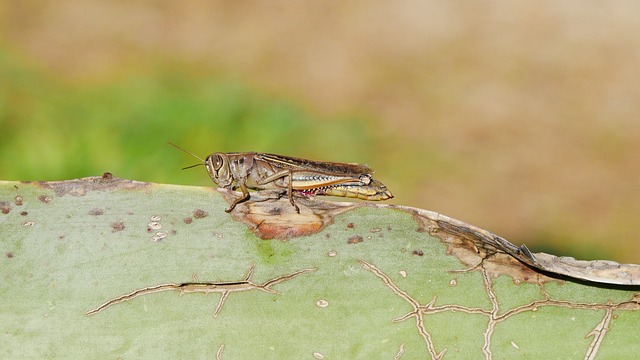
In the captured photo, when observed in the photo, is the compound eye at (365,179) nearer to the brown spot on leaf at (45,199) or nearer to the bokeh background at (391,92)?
the brown spot on leaf at (45,199)

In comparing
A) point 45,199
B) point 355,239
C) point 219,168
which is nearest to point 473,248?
point 355,239

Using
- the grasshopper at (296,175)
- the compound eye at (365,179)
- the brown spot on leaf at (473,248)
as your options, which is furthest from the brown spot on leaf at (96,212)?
the compound eye at (365,179)

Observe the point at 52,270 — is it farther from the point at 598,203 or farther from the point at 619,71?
the point at 619,71

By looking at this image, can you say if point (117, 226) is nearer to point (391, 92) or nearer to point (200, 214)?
point (200, 214)

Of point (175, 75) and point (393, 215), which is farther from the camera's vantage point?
point (175, 75)

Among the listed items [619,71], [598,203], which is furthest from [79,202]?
[619,71]

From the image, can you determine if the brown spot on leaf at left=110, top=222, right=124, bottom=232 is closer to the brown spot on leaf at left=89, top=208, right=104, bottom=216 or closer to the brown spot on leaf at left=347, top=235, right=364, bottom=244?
the brown spot on leaf at left=89, top=208, right=104, bottom=216
